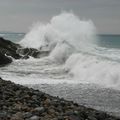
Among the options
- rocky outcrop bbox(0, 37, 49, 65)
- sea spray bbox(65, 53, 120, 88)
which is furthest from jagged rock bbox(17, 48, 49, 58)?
sea spray bbox(65, 53, 120, 88)

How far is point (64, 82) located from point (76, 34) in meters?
30.9

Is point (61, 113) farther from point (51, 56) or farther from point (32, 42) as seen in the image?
point (32, 42)

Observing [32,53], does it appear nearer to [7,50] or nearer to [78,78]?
[7,50]

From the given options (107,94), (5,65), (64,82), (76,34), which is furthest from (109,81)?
(76,34)

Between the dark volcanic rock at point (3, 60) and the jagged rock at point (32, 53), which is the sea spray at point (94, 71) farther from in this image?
the jagged rock at point (32, 53)

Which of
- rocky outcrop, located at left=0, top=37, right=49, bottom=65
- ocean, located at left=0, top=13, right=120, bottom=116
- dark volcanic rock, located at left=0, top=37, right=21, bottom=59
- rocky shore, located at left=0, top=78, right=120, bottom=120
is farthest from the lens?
rocky outcrop, located at left=0, top=37, right=49, bottom=65

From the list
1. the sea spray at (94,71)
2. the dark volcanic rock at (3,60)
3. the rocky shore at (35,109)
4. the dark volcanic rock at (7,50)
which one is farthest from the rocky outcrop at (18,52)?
the rocky shore at (35,109)

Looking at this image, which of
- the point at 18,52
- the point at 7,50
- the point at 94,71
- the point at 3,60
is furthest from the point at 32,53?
the point at 94,71

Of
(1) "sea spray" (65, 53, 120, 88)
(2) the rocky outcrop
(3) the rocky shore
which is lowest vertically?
(3) the rocky shore

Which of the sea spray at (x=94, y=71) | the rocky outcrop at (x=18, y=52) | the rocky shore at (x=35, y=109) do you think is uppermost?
the rocky outcrop at (x=18, y=52)

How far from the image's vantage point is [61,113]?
904 centimetres

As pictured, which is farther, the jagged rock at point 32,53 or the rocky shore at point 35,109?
the jagged rock at point 32,53

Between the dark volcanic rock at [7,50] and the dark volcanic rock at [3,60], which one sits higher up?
the dark volcanic rock at [7,50]

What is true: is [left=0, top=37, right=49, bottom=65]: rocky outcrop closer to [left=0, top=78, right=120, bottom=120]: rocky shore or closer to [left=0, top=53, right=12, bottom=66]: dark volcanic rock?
[left=0, top=53, right=12, bottom=66]: dark volcanic rock
